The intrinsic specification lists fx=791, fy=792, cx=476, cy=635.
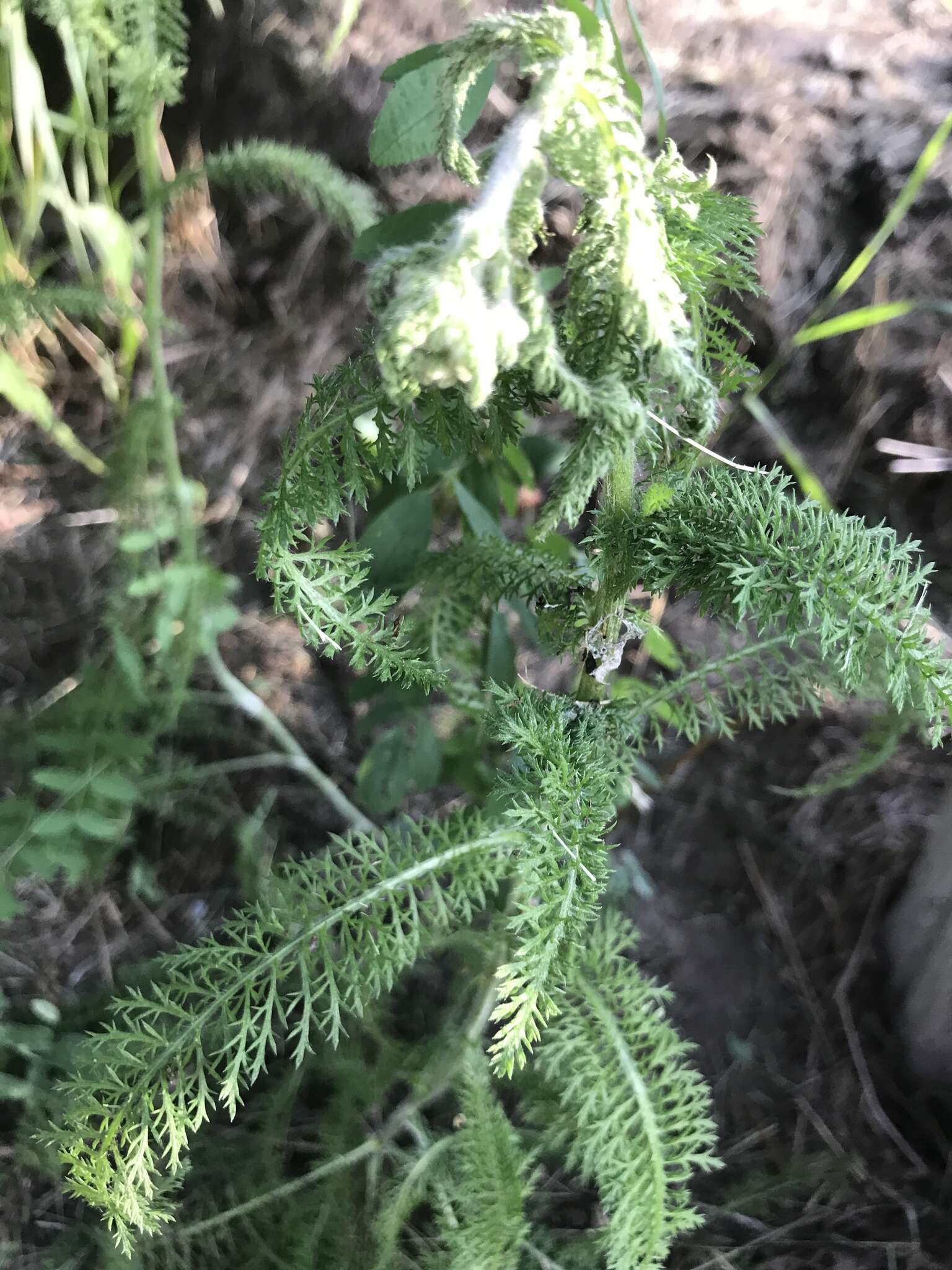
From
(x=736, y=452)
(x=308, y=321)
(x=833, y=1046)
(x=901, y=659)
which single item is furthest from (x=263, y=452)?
(x=833, y=1046)

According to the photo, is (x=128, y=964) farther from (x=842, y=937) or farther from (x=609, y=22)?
(x=609, y=22)

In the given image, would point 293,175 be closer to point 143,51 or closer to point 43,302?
point 143,51

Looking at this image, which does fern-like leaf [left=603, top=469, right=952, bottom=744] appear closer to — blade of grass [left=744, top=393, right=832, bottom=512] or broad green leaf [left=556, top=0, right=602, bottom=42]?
broad green leaf [left=556, top=0, right=602, bottom=42]

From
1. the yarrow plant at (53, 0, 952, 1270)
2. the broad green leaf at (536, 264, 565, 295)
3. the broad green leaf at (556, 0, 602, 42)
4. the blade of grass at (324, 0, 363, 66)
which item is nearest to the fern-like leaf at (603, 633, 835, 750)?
the yarrow plant at (53, 0, 952, 1270)

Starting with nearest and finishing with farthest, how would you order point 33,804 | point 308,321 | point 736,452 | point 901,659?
point 901,659 < point 33,804 < point 736,452 < point 308,321

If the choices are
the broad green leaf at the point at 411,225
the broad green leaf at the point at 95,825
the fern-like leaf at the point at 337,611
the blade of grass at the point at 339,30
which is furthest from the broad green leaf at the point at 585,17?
the broad green leaf at the point at 95,825
